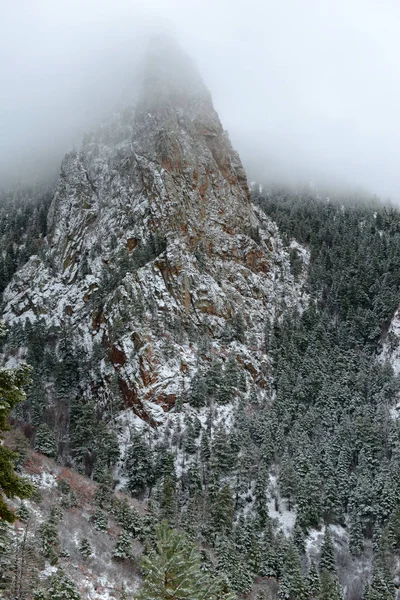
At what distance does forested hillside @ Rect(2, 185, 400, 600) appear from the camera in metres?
62.1

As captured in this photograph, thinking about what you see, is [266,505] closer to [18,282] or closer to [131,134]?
[18,282]

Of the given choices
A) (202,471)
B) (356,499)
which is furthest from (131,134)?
(356,499)

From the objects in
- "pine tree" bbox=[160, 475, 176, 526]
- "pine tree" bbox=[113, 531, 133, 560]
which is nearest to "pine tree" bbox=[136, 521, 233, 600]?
"pine tree" bbox=[113, 531, 133, 560]

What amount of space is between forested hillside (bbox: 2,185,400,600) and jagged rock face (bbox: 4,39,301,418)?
3715 mm

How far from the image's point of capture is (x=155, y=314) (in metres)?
102

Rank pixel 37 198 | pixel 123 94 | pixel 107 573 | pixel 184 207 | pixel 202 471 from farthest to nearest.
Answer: pixel 37 198, pixel 123 94, pixel 184 207, pixel 202 471, pixel 107 573

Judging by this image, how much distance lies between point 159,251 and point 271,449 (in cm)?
4703

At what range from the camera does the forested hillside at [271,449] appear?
62094mm

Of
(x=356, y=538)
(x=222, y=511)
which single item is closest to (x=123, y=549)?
(x=222, y=511)

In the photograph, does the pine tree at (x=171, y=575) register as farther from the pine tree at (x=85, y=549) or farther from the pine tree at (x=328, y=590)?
the pine tree at (x=328, y=590)

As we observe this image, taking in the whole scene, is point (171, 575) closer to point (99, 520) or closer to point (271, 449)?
point (99, 520)

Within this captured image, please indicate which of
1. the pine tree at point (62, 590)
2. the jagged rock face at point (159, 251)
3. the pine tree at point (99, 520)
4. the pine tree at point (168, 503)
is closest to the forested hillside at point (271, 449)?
the pine tree at point (168, 503)

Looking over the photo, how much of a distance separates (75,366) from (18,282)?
34.3m

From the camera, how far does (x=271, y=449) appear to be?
275 feet
